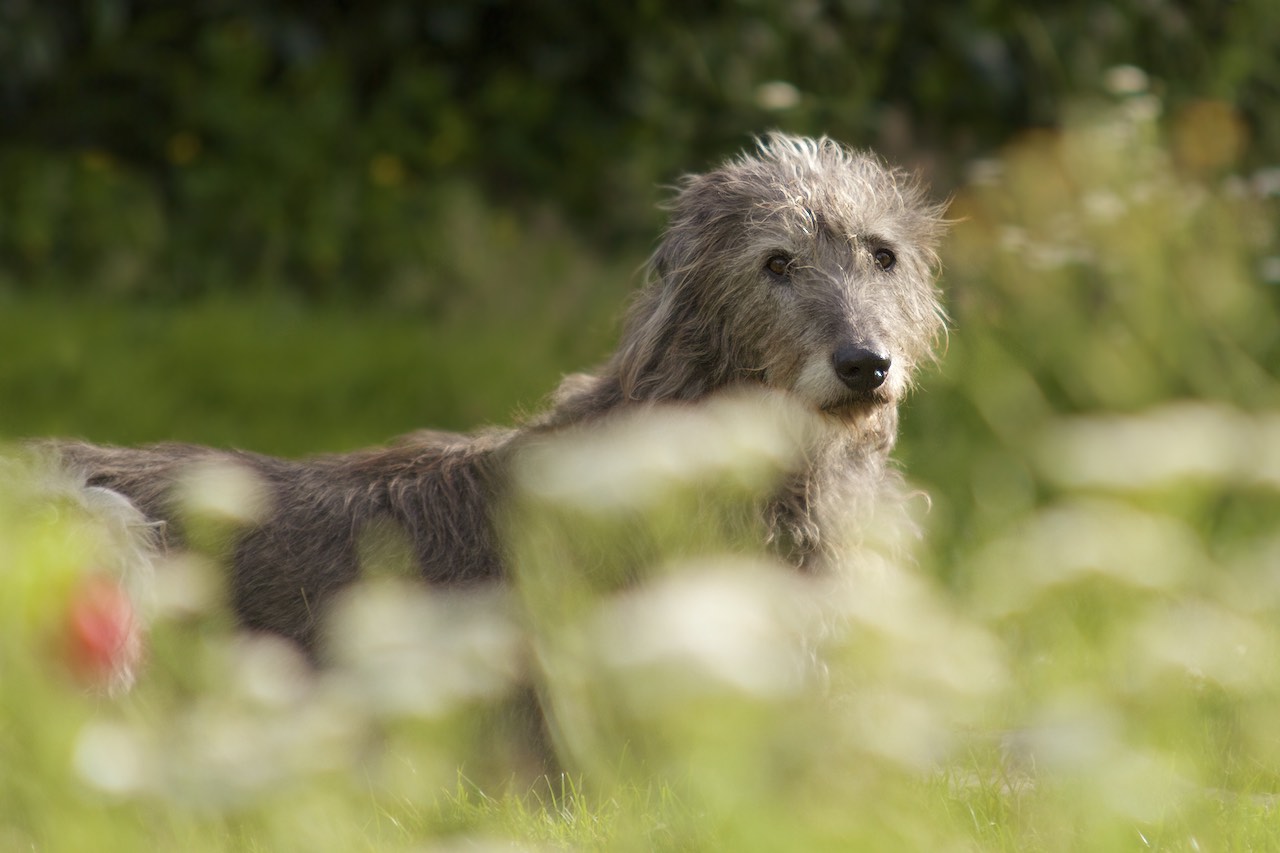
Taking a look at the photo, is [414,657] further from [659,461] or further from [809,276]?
[809,276]

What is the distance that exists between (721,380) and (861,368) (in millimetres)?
452

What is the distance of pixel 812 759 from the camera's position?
7.75ft

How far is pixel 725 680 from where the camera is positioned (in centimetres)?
167

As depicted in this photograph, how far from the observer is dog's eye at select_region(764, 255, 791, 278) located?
13.0ft

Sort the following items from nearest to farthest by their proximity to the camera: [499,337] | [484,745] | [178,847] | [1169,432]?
[1169,432] < [178,847] < [484,745] < [499,337]

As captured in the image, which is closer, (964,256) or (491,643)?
(491,643)

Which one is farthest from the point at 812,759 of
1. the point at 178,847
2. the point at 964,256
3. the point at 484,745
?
the point at 964,256

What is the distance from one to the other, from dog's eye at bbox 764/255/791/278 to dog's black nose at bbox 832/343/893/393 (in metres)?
0.36

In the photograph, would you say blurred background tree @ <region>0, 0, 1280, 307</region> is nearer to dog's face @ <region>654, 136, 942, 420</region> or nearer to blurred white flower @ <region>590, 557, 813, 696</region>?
dog's face @ <region>654, 136, 942, 420</region>

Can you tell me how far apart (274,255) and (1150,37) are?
516 centimetres

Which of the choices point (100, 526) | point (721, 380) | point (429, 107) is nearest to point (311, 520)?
point (100, 526)

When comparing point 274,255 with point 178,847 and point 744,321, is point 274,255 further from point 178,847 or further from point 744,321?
point 178,847

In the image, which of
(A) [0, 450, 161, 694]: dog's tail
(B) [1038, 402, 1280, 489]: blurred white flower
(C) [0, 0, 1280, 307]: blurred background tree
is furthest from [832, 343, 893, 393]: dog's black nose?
(C) [0, 0, 1280, 307]: blurred background tree

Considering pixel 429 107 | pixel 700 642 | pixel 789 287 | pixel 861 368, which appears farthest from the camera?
pixel 429 107
